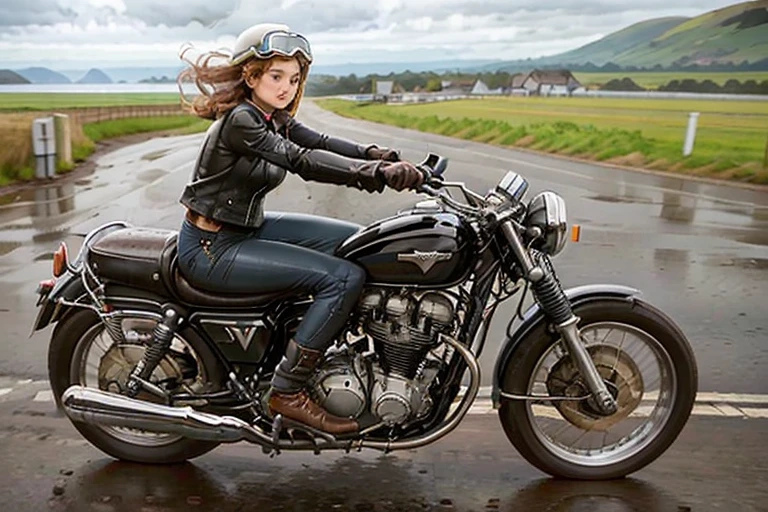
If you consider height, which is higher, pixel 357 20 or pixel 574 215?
pixel 357 20

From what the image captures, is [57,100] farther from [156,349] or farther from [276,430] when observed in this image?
[276,430]

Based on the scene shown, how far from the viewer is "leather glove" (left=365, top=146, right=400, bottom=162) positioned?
3227 mm

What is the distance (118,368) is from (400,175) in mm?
1556

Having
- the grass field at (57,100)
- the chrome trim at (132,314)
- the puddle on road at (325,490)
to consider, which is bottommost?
the puddle on road at (325,490)

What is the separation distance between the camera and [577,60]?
41.4 ft

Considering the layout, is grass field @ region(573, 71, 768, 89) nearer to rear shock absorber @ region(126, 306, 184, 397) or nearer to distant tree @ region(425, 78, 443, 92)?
distant tree @ region(425, 78, 443, 92)

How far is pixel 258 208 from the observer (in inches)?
127

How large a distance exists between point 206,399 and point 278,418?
37cm

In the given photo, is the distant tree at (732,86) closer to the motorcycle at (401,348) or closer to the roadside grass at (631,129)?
the roadside grass at (631,129)

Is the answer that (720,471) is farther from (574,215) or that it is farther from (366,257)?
(574,215)

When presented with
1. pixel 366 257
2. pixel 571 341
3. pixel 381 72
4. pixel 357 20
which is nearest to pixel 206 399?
pixel 366 257

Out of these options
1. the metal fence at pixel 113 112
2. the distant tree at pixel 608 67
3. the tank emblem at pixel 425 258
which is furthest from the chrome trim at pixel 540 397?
the distant tree at pixel 608 67

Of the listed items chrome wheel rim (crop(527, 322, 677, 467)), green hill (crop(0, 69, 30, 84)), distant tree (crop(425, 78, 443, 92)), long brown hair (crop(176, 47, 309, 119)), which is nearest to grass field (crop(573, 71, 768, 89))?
distant tree (crop(425, 78, 443, 92))

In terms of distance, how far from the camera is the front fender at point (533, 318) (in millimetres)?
3277
